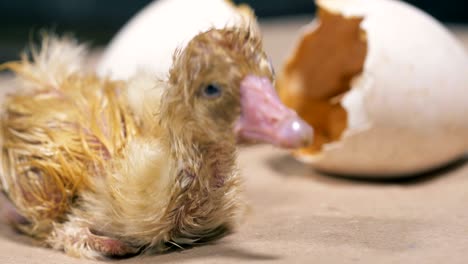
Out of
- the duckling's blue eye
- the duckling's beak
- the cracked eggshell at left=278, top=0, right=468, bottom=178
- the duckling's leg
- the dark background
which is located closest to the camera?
the duckling's beak

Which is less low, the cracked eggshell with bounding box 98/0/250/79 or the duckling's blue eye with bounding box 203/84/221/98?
the cracked eggshell with bounding box 98/0/250/79

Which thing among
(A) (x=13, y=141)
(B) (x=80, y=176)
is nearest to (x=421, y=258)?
(B) (x=80, y=176)

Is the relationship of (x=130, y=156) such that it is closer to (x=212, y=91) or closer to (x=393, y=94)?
(x=212, y=91)

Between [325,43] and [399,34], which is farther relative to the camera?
[325,43]

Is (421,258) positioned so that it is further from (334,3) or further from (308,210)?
(334,3)

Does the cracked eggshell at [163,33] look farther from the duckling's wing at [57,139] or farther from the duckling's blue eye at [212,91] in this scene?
the duckling's blue eye at [212,91]

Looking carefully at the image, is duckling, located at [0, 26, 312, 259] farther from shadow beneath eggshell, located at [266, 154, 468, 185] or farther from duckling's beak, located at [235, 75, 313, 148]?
shadow beneath eggshell, located at [266, 154, 468, 185]

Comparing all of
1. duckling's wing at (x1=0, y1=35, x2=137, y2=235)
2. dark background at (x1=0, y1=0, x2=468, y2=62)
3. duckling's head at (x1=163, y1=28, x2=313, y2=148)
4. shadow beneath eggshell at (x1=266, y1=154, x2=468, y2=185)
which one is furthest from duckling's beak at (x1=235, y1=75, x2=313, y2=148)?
dark background at (x1=0, y1=0, x2=468, y2=62)
